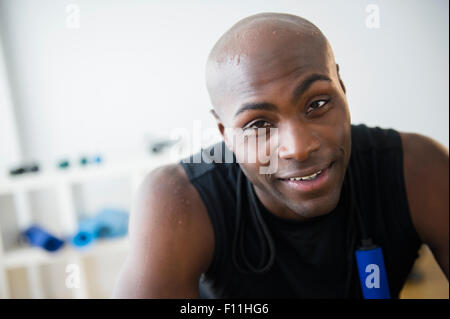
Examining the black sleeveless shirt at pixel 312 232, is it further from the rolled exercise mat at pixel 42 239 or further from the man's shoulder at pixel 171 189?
the rolled exercise mat at pixel 42 239

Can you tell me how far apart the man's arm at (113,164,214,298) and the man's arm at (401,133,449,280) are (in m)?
0.31

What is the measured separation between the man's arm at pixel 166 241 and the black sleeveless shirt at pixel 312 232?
2 centimetres

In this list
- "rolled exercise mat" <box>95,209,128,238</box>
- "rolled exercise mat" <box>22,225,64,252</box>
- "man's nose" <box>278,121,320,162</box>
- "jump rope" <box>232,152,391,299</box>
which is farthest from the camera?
"rolled exercise mat" <box>95,209,128,238</box>

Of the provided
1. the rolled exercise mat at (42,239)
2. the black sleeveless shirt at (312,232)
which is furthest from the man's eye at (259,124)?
the rolled exercise mat at (42,239)

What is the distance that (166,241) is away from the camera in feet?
1.66

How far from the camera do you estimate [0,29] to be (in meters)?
0.57

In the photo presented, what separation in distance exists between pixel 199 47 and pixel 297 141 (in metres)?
0.17

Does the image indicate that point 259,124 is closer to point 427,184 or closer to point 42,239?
point 427,184

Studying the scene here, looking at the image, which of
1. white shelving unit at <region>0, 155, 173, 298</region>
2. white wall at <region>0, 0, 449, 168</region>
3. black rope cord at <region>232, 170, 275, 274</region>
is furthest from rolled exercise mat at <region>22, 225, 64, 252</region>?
black rope cord at <region>232, 170, 275, 274</region>

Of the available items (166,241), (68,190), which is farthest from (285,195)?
(68,190)

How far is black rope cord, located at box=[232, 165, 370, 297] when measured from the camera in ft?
1.78

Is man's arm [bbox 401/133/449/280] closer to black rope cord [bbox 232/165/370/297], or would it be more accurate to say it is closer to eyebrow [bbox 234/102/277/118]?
black rope cord [bbox 232/165/370/297]

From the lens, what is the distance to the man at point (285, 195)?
0.41 meters

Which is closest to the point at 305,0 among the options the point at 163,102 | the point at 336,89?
the point at 336,89
